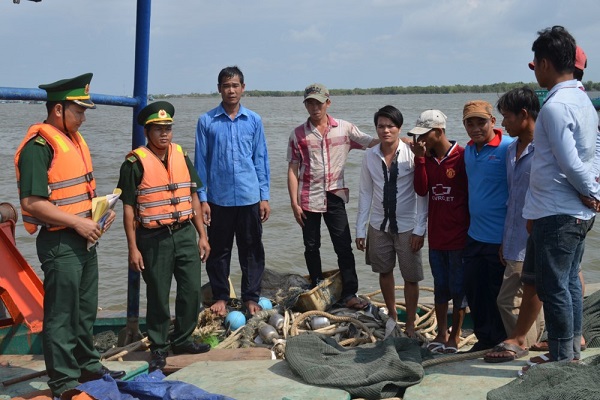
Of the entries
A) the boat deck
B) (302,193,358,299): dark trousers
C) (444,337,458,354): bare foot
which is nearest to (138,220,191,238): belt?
the boat deck

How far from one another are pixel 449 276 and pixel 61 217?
253 cm

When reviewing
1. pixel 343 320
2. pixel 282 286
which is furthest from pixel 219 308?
pixel 343 320

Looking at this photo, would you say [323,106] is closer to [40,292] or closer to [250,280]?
[250,280]

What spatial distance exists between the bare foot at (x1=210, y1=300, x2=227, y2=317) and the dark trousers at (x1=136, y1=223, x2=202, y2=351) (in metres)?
0.84

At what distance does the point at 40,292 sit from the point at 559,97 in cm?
334

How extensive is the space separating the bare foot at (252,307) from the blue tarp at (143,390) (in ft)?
6.06

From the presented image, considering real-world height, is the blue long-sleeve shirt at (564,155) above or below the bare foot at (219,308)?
above

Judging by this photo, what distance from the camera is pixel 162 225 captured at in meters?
4.60

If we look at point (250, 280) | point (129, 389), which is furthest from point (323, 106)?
point (129, 389)

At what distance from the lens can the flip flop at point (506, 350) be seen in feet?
14.1

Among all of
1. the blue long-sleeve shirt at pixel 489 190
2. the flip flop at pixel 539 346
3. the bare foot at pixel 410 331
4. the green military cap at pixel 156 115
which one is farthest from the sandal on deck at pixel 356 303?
the green military cap at pixel 156 115

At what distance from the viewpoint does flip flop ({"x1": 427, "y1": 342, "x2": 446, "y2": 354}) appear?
4.95m

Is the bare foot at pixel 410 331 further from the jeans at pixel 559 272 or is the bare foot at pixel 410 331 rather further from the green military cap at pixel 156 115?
the green military cap at pixel 156 115

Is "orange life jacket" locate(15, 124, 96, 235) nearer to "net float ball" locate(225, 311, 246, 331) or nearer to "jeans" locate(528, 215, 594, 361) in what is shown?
"net float ball" locate(225, 311, 246, 331)
